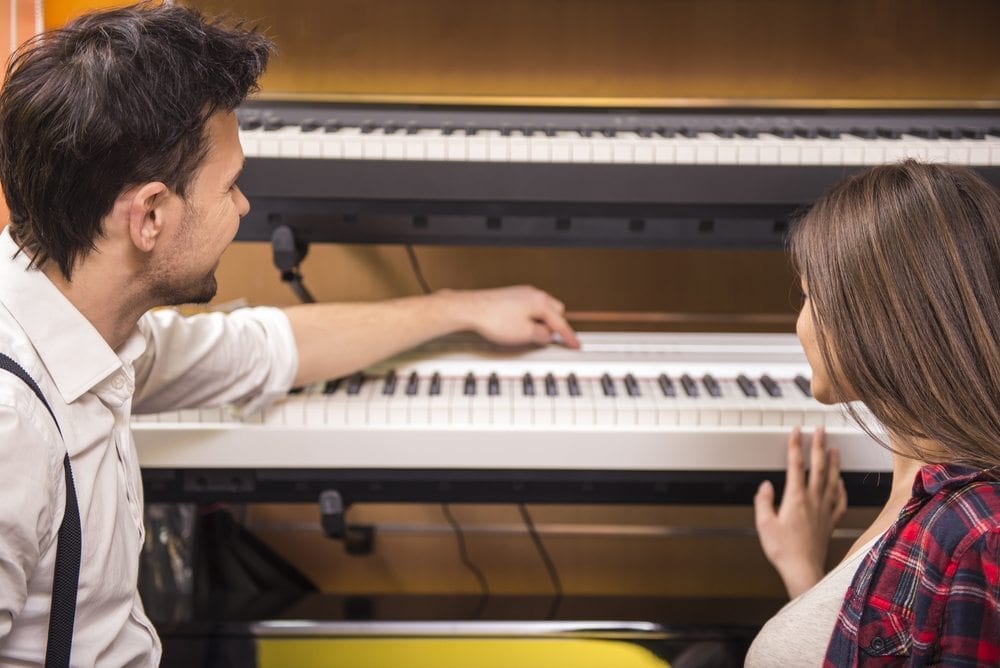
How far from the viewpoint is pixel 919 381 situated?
0.89 meters

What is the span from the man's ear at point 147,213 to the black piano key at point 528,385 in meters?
0.63

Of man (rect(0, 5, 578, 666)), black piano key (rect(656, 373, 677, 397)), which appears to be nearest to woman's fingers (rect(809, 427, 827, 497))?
black piano key (rect(656, 373, 677, 397))

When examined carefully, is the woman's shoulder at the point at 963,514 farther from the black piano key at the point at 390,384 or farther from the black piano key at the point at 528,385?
the black piano key at the point at 390,384

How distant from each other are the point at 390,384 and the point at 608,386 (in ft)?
1.15

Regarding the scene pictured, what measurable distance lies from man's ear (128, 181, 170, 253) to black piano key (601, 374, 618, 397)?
0.72 m

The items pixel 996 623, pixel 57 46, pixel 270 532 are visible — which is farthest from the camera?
pixel 270 532

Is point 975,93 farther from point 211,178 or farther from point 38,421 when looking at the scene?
point 38,421

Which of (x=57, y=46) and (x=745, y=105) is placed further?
(x=745, y=105)

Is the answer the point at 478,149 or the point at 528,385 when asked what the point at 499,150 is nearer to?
the point at 478,149

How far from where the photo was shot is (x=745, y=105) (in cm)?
164

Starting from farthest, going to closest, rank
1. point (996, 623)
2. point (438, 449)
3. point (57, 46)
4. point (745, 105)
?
point (745, 105)
point (438, 449)
point (57, 46)
point (996, 623)

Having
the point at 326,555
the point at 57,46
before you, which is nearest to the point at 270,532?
the point at 326,555

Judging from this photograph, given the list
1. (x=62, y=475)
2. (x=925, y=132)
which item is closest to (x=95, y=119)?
(x=62, y=475)

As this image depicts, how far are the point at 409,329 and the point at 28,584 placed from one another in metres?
0.75
